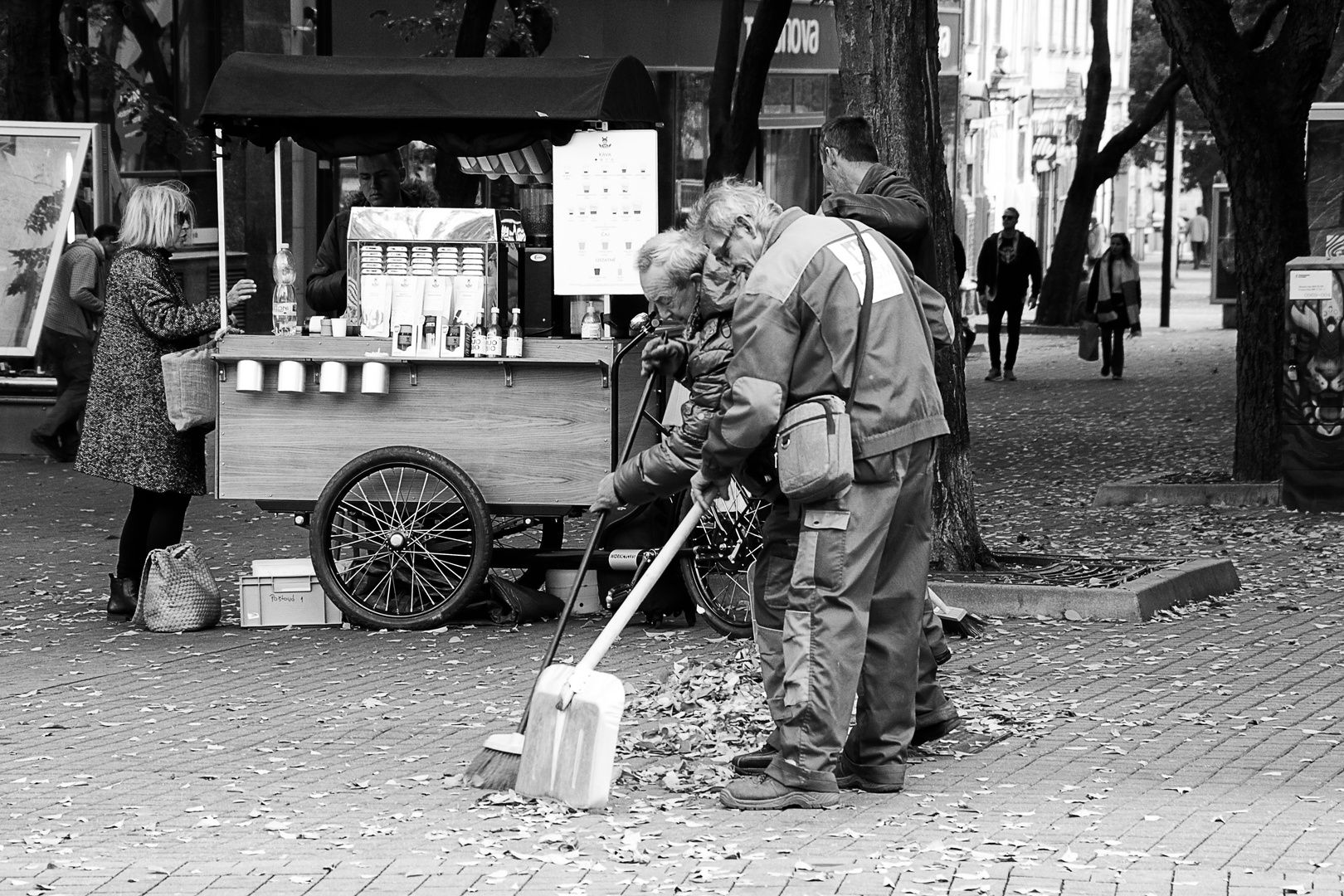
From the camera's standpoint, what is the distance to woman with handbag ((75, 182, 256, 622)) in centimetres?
821

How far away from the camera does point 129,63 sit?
63.8ft

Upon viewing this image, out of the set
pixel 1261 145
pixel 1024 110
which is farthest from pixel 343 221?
pixel 1024 110

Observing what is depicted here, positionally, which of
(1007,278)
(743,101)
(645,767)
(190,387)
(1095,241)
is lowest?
(645,767)

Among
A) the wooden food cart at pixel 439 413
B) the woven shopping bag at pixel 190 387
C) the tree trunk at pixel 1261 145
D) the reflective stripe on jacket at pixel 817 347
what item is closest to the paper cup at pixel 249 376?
the wooden food cart at pixel 439 413

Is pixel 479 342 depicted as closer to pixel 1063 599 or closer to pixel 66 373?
pixel 1063 599

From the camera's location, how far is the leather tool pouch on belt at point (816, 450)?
203 inches

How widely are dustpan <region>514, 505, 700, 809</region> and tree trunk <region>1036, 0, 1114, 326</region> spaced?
23.6 m

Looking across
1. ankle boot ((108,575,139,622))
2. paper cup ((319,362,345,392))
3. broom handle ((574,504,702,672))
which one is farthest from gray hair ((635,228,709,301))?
ankle boot ((108,575,139,622))

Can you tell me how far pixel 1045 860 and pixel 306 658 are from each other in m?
3.59

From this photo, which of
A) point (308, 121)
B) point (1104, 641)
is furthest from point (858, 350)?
point (308, 121)

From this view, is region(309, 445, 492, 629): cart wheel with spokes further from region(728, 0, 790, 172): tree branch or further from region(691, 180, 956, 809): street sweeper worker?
region(728, 0, 790, 172): tree branch

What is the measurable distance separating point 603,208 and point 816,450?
3.29 m

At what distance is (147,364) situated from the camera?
325 inches

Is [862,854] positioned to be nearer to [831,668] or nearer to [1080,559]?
[831,668]
